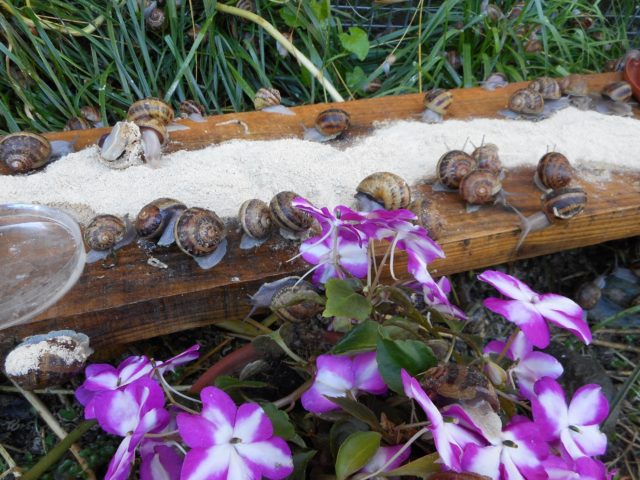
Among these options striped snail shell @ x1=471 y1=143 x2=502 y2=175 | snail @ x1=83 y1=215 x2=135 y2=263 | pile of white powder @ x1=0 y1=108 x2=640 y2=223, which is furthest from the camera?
striped snail shell @ x1=471 y1=143 x2=502 y2=175

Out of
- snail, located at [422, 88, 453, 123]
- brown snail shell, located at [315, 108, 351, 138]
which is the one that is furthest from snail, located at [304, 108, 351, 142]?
snail, located at [422, 88, 453, 123]

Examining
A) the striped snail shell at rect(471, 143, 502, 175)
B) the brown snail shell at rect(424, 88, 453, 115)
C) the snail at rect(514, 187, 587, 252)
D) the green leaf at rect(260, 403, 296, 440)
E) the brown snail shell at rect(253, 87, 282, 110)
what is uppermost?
the brown snail shell at rect(253, 87, 282, 110)

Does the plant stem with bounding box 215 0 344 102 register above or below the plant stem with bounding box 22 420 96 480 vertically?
above

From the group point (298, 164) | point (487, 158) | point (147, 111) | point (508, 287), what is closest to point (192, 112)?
point (147, 111)

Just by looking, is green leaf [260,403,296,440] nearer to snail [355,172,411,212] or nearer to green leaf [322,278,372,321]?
green leaf [322,278,372,321]

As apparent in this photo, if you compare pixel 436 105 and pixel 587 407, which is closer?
pixel 587 407

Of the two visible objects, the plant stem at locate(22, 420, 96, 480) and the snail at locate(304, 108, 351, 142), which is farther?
the snail at locate(304, 108, 351, 142)

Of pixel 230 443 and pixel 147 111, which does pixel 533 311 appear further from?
pixel 147 111
